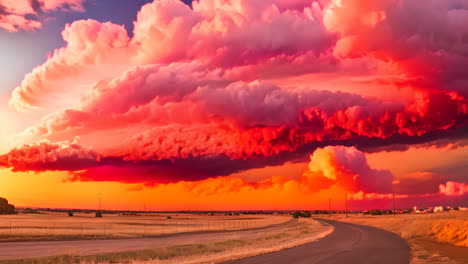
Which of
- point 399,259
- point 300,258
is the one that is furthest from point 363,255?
point 300,258

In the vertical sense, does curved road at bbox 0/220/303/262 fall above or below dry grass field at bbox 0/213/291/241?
above

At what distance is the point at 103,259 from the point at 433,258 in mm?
24583

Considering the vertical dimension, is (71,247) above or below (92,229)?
above

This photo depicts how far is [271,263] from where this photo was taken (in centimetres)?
2870

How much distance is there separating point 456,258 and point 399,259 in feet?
15.5

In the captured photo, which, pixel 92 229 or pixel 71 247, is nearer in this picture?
pixel 71 247

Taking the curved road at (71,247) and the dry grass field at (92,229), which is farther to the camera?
the dry grass field at (92,229)

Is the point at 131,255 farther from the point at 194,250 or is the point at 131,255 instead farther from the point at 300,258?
the point at 300,258

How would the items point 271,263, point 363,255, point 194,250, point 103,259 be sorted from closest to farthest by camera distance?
point 271,263 < point 363,255 < point 103,259 < point 194,250

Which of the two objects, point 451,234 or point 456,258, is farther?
point 451,234

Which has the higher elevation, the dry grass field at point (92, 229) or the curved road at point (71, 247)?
the curved road at point (71, 247)

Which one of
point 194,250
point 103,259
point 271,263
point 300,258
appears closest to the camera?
point 271,263

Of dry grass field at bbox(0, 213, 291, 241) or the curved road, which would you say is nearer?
the curved road

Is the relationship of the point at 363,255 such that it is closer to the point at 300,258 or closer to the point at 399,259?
the point at 399,259
